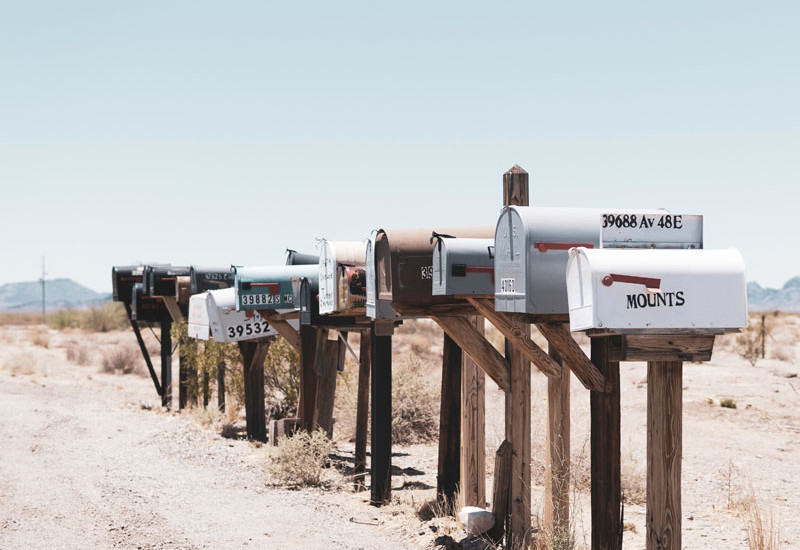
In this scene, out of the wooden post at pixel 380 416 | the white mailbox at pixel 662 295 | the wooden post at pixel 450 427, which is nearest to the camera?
the white mailbox at pixel 662 295

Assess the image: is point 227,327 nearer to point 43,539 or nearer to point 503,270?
point 43,539

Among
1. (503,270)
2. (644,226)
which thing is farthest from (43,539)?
(644,226)

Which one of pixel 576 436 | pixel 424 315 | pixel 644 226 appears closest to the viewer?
pixel 644 226

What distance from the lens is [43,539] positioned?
→ 24.4 ft

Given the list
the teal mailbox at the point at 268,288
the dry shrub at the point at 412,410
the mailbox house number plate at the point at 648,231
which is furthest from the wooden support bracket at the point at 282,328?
the mailbox house number plate at the point at 648,231

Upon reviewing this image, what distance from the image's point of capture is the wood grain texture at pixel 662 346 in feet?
15.4

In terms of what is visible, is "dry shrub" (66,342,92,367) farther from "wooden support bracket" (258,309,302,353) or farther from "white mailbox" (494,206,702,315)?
"white mailbox" (494,206,702,315)

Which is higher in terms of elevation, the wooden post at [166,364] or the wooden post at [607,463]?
the wooden post at [607,463]

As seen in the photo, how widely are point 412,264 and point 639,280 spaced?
9.04 feet

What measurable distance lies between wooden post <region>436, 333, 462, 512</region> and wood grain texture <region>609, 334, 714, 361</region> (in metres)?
3.36

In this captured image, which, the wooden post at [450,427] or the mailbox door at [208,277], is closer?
the wooden post at [450,427]

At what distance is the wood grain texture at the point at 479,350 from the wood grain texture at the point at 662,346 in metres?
2.10

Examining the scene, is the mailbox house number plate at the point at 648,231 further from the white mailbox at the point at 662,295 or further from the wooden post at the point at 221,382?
the wooden post at the point at 221,382

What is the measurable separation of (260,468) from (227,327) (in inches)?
107
